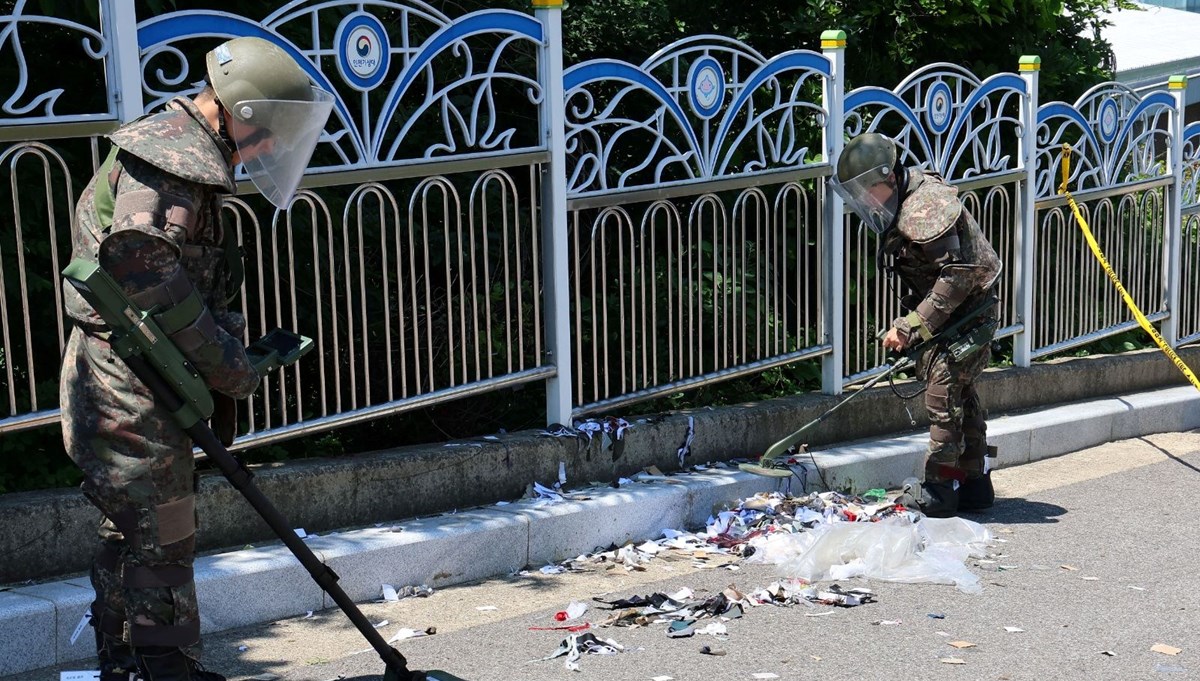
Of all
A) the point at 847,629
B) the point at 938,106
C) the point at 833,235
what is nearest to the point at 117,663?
the point at 847,629

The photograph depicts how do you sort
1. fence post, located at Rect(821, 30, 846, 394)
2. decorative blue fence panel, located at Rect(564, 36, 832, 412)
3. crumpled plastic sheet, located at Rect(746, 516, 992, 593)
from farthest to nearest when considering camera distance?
fence post, located at Rect(821, 30, 846, 394) < decorative blue fence panel, located at Rect(564, 36, 832, 412) < crumpled plastic sheet, located at Rect(746, 516, 992, 593)

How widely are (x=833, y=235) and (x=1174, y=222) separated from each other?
365 centimetres

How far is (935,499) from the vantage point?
671cm

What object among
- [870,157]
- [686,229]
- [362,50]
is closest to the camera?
[362,50]

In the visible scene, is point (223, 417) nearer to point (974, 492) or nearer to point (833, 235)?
point (974, 492)

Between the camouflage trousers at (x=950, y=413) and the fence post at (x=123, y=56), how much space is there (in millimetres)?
3723

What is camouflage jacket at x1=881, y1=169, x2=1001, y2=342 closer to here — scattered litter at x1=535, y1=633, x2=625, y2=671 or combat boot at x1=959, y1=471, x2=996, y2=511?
combat boot at x1=959, y1=471, x2=996, y2=511

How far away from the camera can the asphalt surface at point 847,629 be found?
4.65 meters

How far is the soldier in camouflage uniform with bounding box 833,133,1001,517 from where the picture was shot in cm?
636

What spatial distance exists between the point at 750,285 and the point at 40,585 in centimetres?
388

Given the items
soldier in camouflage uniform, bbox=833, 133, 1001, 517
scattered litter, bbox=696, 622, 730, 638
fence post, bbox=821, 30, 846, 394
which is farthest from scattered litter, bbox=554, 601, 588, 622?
fence post, bbox=821, 30, 846, 394

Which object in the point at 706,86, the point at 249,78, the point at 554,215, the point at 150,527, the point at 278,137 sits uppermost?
the point at 706,86

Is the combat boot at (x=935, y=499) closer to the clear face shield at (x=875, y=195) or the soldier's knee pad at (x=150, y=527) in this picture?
the clear face shield at (x=875, y=195)

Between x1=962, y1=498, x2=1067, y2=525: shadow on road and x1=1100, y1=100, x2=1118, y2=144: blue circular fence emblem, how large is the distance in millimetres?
3140
